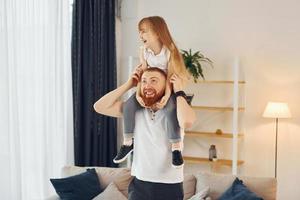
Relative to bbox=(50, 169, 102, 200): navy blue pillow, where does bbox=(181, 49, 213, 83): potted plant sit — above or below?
above

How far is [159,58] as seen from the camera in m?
1.54

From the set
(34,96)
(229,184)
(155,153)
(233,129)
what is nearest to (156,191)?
(155,153)

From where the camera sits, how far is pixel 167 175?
1.51 metres

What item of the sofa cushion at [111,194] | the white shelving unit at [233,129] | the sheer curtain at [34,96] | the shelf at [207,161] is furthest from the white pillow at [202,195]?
the sheer curtain at [34,96]

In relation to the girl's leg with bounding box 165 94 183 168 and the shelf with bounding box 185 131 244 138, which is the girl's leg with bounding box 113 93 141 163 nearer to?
the girl's leg with bounding box 165 94 183 168

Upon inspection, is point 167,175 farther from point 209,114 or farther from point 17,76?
point 209,114

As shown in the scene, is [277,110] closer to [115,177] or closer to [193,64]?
[193,64]

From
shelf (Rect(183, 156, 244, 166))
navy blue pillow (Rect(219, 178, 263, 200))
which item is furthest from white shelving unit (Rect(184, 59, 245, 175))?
navy blue pillow (Rect(219, 178, 263, 200))

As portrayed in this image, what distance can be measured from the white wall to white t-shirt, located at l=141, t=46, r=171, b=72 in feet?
10.5

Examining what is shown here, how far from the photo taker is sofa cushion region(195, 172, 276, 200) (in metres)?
3.20

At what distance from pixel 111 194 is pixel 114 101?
1.89 m

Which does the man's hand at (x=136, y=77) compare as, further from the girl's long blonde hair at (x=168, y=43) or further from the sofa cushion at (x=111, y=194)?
the sofa cushion at (x=111, y=194)


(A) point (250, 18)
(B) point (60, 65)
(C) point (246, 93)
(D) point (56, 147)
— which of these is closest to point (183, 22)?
(A) point (250, 18)

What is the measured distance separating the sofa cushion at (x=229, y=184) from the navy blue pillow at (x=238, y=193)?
72 mm
